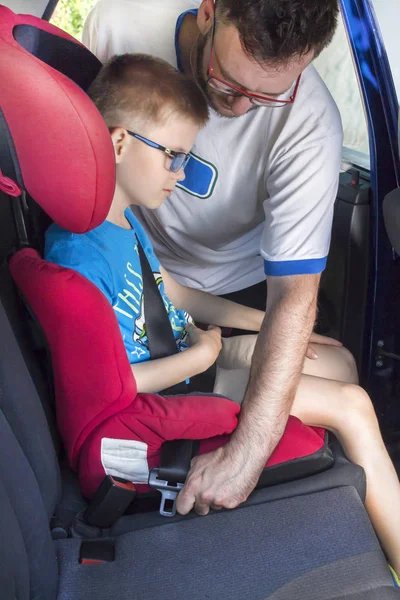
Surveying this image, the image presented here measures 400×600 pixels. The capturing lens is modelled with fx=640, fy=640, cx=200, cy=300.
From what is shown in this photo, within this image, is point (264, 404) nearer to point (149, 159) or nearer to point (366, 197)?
point (149, 159)

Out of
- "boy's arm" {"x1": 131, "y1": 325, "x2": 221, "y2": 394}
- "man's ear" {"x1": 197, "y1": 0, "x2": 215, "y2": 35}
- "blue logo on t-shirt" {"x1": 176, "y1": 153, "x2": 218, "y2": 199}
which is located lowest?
"boy's arm" {"x1": 131, "y1": 325, "x2": 221, "y2": 394}

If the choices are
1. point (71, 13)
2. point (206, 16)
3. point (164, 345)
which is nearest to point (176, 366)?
point (164, 345)

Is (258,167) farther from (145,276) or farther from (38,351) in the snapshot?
(38,351)

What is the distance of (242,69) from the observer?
117 centimetres

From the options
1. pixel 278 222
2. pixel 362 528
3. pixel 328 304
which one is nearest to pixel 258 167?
pixel 278 222

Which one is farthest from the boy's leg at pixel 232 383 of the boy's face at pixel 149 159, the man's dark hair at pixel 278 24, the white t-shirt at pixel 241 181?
the man's dark hair at pixel 278 24

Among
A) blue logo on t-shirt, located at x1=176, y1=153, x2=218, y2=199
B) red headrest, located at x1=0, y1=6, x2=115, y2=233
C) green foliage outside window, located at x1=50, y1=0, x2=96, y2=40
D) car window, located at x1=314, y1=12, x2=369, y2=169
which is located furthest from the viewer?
green foliage outside window, located at x1=50, y1=0, x2=96, y2=40

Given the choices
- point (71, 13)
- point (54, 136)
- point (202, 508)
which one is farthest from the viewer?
point (71, 13)

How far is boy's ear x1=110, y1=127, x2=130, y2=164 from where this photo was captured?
3.94 feet

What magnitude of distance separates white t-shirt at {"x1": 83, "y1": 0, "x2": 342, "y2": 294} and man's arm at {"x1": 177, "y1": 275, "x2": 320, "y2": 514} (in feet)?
0.20

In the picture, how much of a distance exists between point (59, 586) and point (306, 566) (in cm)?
40

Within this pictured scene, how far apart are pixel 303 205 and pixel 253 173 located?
0.17 meters

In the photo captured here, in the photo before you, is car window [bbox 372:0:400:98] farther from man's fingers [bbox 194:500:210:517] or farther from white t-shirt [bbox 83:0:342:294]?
man's fingers [bbox 194:500:210:517]

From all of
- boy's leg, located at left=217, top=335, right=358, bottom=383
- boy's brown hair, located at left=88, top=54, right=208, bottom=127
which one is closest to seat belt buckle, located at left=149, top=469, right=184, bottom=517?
boy's leg, located at left=217, top=335, right=358, bottom=383
